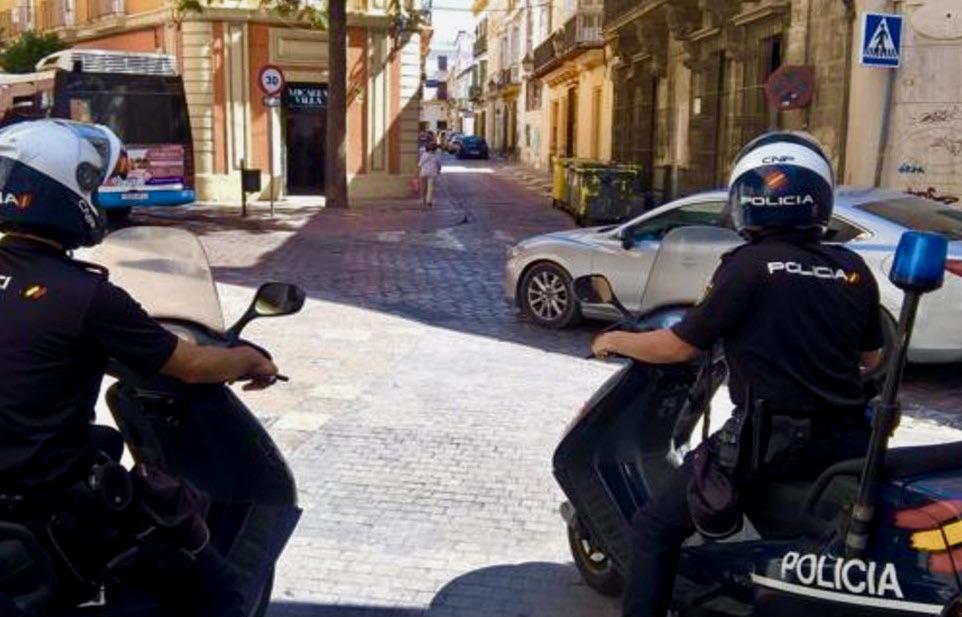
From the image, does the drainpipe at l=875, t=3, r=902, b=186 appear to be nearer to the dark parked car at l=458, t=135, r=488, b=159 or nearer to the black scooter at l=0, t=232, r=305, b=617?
the black scooter at l=0, t=232, r=305, b=617

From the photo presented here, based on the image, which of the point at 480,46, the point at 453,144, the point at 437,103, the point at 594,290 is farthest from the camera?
the point at 437,103

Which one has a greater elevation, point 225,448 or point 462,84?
point 462,84

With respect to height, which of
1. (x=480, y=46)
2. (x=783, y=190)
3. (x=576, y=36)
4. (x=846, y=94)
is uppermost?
(x=480, y=46)

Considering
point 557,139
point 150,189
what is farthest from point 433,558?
point 557,139

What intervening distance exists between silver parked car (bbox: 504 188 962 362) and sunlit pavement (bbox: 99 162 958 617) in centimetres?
34

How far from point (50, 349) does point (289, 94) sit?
2578cm

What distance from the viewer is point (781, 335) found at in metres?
2.81

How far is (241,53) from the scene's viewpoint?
87.0ft

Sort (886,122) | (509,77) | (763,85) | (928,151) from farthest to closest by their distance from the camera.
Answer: (509,77) < (763,85) < (928,151) < (886,122)

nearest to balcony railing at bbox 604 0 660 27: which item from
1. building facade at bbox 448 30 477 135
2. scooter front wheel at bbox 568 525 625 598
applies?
scooter front wheel at bbox 568 525 625 598

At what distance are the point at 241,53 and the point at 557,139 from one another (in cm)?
1950

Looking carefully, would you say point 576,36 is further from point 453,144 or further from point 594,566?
point 453,144

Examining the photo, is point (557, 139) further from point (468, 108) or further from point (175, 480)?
point (468, 108)

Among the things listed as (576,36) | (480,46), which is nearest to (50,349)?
(576,36)
